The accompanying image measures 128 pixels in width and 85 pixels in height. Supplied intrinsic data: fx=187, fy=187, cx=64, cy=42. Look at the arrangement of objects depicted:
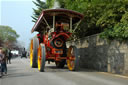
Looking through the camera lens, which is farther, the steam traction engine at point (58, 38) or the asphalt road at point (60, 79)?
the steam traction engine at point (58, 38)

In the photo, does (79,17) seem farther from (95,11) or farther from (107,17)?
(95,11)

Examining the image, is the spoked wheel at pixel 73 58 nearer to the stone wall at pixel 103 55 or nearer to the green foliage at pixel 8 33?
the stone wall at pixel 103 55

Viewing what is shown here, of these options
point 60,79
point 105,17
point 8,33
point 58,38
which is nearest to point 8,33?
point 8,33


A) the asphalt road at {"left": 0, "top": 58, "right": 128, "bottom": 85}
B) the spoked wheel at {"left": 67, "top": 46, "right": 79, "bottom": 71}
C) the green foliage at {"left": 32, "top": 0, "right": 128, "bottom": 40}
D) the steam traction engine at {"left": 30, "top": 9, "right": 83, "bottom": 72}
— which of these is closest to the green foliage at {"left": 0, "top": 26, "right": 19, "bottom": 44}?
the green foliage at {"left": 32, "top": 0, "right": 128, "bottom": 40}

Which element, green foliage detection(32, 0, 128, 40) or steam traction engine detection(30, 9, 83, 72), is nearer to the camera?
green foliage detection(32, 0, 128, 40)

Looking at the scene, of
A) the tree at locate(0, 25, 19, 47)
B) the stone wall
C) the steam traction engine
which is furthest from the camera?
the tree at locate(0, 25, 19, 47)

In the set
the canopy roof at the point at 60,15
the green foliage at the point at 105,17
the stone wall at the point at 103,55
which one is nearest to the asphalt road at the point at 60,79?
the stone wall at the point at 103,55

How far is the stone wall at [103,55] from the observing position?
Answer: 9.43 metres

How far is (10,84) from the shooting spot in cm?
668

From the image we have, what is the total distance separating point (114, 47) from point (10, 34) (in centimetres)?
7839

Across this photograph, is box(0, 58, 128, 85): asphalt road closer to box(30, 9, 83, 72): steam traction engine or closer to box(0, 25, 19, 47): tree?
box(30, 9, 83, 72): steam traction engine

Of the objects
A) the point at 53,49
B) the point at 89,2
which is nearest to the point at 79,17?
the point at 53,49

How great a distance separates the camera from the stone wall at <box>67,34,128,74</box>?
9.43m

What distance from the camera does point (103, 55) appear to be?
36.7 ft
